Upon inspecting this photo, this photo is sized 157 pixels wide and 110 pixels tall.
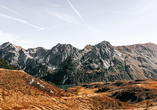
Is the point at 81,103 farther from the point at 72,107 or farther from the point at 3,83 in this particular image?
the point at 3,83

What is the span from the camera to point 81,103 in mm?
38625

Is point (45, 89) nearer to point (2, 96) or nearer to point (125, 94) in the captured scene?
point (2, 96)

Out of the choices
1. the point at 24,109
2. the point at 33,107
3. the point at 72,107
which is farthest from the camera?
the point at 72,107

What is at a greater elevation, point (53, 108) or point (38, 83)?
point (38, 83)

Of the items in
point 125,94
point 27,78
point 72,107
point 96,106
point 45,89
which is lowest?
point 125,94

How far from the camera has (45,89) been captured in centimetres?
4594

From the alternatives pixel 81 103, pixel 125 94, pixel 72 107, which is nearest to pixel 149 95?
pixel 125 94

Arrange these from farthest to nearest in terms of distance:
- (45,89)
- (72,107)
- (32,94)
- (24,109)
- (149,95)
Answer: (149,95) → (45,89) → (32,94) → (72,107) → (24,109)

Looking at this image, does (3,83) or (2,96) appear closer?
(2,96)

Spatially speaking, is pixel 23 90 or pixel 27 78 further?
pixel 27 78

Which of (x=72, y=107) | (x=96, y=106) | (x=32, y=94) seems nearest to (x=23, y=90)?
(x=32, y=94)

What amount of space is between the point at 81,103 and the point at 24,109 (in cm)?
2015

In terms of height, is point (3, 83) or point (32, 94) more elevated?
point (3, 83)

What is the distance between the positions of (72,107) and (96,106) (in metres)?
11.1
